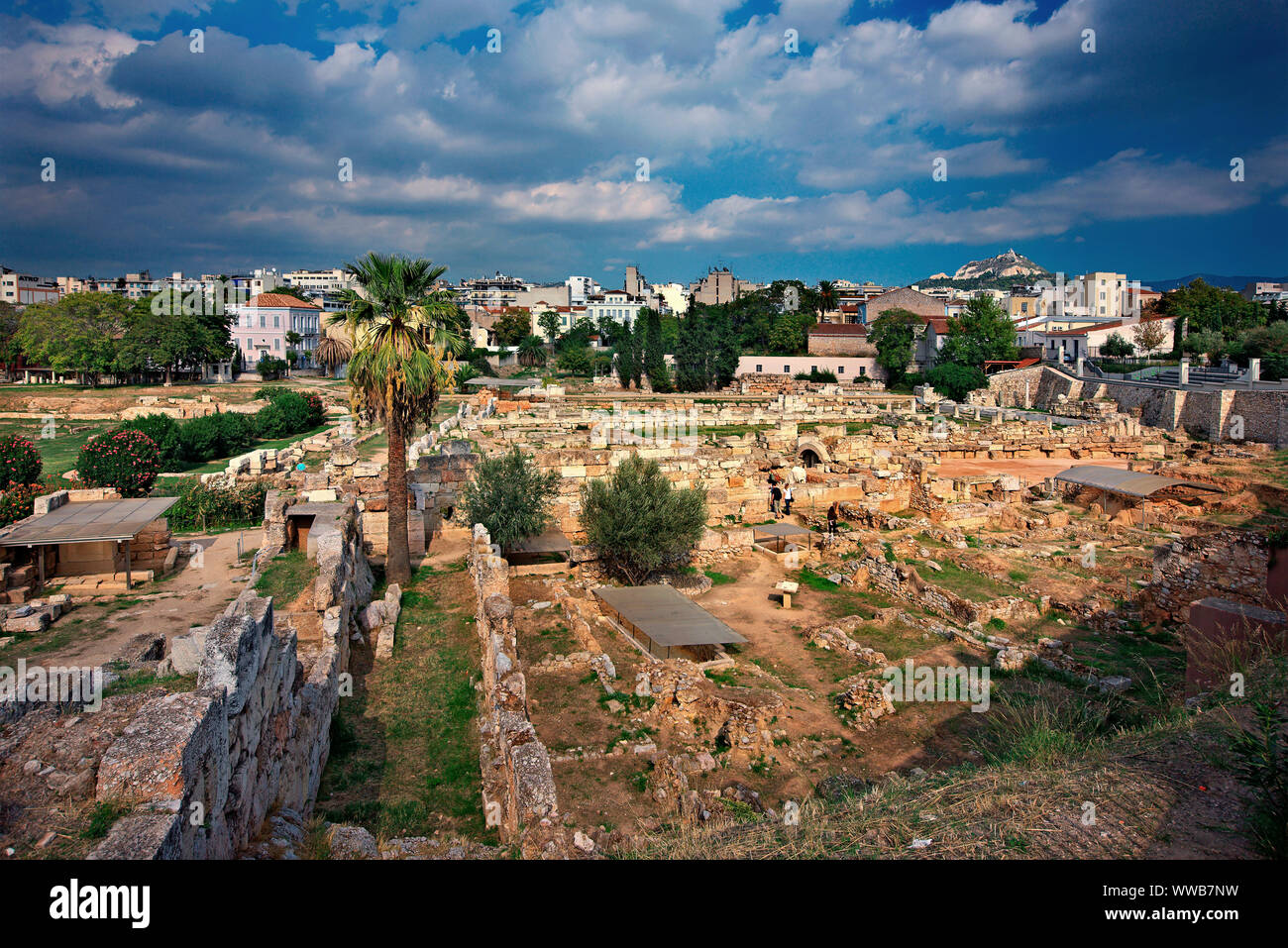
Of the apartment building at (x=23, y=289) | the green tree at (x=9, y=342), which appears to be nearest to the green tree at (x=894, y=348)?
the green tree at (x=9, y=342)

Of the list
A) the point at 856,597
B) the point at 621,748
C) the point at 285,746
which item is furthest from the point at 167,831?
the point at 856,597

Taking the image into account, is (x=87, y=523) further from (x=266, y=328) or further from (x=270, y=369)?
(x=266, y=328)

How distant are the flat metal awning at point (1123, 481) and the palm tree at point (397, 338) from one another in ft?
70.3

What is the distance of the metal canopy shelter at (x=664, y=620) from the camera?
12758 mm

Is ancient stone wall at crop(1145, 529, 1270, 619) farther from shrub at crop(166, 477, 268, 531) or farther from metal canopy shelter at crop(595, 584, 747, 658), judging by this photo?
shrub at crop(166, 477, 268, 531)

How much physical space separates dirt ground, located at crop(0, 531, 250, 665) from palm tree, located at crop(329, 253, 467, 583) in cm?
467

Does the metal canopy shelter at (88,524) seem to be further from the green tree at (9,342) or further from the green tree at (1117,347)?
the green tree at (1117,347)

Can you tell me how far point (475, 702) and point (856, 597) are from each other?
9973 mm

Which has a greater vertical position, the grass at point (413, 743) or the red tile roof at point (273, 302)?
the red tile roof at point (273, 302)

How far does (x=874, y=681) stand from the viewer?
11.9 meters

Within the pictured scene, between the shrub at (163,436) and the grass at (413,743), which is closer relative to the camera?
the grass at (413,743)

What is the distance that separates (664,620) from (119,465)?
17810mm
